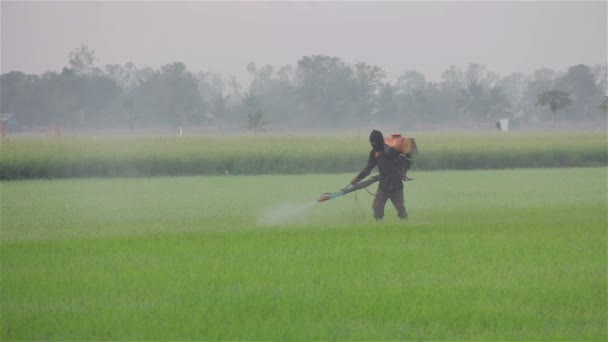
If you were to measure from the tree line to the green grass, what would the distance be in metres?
36.9

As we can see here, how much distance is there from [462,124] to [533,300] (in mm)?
56942

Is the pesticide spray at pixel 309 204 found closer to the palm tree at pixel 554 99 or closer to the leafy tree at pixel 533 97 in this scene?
the palm tree at pixel 554 99

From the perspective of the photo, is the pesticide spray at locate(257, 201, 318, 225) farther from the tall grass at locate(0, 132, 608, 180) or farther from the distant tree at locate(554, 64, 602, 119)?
the distant tree at locate(554, 64, 602, 119)

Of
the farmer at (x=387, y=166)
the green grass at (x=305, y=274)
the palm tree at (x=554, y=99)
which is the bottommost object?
the green grass at (x=305, y=274)

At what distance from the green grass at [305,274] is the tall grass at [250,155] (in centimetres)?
1311

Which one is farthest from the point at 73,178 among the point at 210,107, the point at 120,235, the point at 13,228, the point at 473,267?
the point at 210,107

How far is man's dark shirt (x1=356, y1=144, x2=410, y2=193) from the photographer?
43.1 ft


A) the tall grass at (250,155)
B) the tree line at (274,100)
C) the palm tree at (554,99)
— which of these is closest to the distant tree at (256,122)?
the tree line at (274,100)

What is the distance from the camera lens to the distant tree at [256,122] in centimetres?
5716

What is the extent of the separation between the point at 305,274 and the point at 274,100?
54.7 metres

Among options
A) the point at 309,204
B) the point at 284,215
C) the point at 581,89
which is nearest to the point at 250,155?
the point at 284,215

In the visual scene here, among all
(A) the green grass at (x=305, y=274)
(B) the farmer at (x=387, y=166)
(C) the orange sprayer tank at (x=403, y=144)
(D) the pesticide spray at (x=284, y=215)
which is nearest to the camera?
(A) the green grass at (x=305, y=274)

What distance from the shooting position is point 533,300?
299 inches

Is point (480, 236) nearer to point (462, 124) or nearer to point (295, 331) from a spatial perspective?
point (295, 331)
